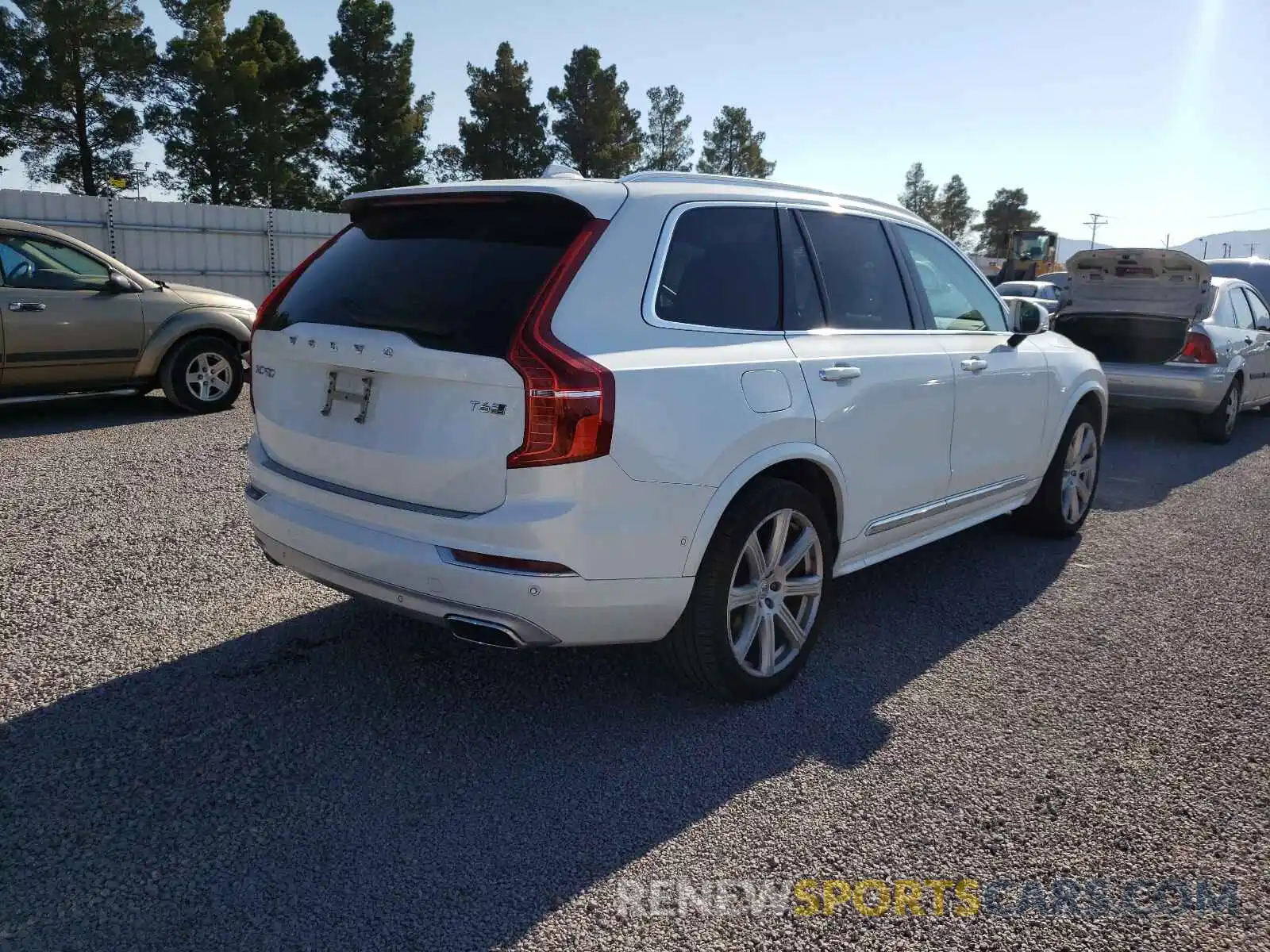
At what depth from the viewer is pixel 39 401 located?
10.0 m

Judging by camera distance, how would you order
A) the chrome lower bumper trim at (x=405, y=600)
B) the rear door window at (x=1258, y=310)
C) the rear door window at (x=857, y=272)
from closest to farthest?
the chrome lower bumper trim at (x=405, y=600)
the rear door window at (x=857, y=272)
the rear door window at (x=1258, y=310)

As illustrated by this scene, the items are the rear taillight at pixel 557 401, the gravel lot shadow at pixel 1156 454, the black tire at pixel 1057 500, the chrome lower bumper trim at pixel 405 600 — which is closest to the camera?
the rear taillight at pixel 557 401

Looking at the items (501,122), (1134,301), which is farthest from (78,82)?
(1134,301)

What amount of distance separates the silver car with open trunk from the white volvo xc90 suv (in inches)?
262

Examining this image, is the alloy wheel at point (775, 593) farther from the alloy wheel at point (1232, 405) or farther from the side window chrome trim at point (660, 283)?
the alloy wheel at point (1232, 405)

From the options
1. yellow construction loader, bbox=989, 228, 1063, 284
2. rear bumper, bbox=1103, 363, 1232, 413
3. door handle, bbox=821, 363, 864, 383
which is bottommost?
rear bumper, bbox=1103, 363, 1232, 413

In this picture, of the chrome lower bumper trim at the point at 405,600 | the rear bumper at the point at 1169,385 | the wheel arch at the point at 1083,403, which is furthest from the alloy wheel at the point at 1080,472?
the chrome lower bumper trim at the point at 405,600

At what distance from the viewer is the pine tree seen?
42531 mm

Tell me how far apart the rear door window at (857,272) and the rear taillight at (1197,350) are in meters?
6.60

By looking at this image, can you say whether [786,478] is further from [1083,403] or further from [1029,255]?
[1029,255]

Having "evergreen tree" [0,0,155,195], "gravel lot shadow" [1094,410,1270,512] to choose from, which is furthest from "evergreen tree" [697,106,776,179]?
"gravel lot shadow" [1094,410,1270,512]

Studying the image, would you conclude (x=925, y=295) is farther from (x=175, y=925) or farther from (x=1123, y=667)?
(x=175, y=925)

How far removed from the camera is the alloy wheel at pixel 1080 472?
595 centimetres

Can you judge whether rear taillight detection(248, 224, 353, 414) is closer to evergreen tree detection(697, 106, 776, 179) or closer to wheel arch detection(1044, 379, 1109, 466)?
wheel arch detection(1044, 379, 1109, 466)
